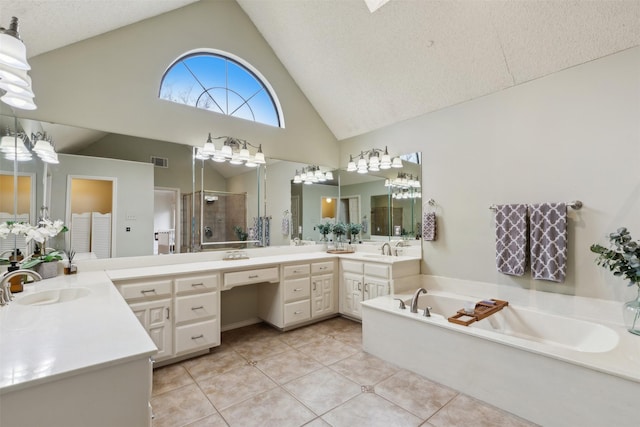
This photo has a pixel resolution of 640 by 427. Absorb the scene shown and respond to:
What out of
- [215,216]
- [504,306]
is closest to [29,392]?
[215,216]

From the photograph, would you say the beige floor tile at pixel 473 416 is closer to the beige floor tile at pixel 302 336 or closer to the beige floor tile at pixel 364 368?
the beige floor tile at pixel 364 368

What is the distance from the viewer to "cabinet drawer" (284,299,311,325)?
3.35 meters

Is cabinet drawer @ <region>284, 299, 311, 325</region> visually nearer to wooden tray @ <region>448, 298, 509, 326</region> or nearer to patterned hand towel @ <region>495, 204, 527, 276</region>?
wooden tray @ <region>448, 298, 509, 326</region>

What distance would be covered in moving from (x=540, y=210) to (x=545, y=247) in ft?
1.04

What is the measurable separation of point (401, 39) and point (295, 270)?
2.63m

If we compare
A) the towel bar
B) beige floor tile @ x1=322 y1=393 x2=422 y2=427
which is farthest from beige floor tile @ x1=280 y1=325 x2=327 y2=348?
the towel bar

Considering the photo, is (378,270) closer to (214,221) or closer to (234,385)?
(234,385)

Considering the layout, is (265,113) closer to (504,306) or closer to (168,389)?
(168,389)

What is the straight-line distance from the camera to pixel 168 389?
7.47 ft

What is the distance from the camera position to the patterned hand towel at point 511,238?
8.76ft

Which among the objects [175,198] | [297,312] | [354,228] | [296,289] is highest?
[175,198]

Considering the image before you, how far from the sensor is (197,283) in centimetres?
273

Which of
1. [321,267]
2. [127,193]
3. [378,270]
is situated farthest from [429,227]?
[127,193]

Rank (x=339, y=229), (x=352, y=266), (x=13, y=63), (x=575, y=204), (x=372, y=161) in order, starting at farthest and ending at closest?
(x=339, y=229) < (x=372, y=161) < (x=352, y=266) < (x=575, y=204) < (x=13, y=63)
